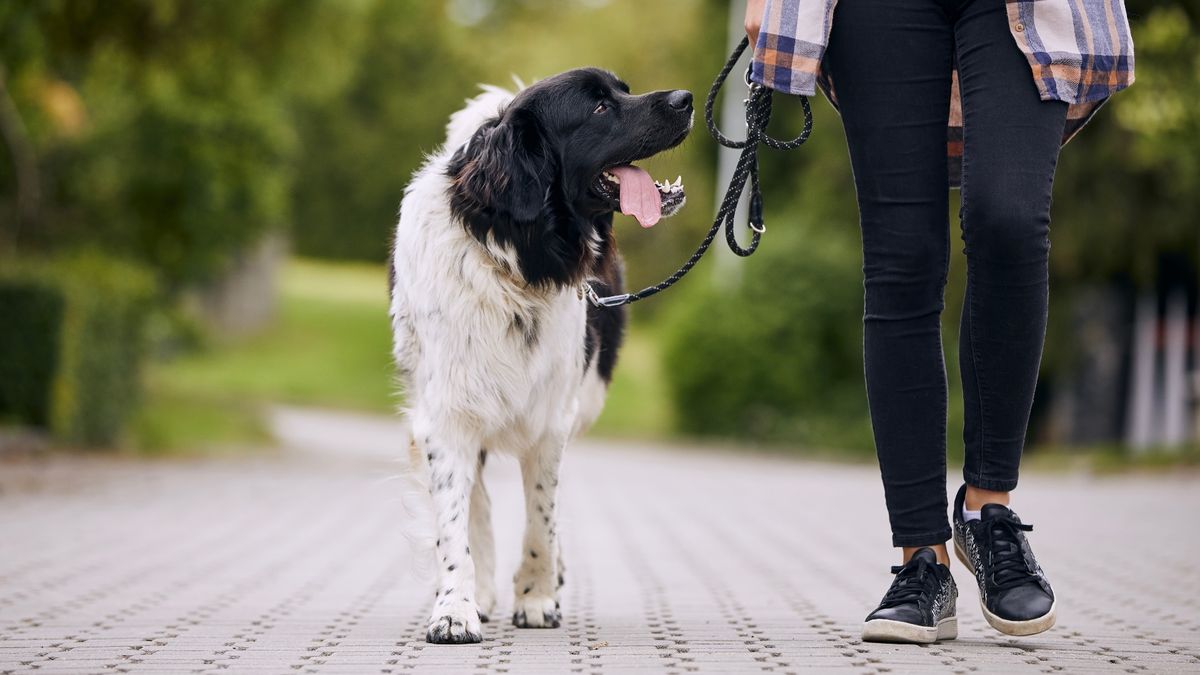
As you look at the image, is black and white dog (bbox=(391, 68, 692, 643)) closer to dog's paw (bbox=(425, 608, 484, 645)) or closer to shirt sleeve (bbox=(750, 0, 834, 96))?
dog's paw (bbox=(425, 608, 484, 645))

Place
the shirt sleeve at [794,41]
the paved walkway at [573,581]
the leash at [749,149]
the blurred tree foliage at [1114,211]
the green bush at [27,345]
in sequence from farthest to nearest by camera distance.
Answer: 1. the blurred tree foliage at [1114,211]
2. the green bush at [27,345]
3. the leash at [749,149]
4. the shirt sleeve at [794,41]
5. the paved walkway at [573,581]

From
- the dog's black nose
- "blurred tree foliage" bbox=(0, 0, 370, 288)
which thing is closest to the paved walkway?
the dog's black nose

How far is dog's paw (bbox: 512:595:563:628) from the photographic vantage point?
188 inches

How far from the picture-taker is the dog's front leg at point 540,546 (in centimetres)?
479

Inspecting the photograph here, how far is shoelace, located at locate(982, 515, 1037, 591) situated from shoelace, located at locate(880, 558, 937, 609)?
0.53ft

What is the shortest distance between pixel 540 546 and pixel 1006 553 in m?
1.66

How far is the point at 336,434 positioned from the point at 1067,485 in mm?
13181

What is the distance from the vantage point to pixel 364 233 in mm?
48469

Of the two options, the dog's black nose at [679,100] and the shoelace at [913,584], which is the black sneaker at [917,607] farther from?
the dog's black nose at [679,100]

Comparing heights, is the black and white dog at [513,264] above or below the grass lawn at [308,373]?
above

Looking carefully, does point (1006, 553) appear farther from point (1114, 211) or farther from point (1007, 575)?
point (1114, 211)

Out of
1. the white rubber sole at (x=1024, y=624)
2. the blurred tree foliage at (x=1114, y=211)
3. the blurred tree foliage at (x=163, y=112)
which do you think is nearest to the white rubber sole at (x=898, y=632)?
the white rubber sole at (x=1024, y=624)

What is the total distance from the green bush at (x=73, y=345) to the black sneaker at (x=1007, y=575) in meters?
12.5

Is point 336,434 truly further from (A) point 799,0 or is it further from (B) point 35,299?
(A) point 799,0
